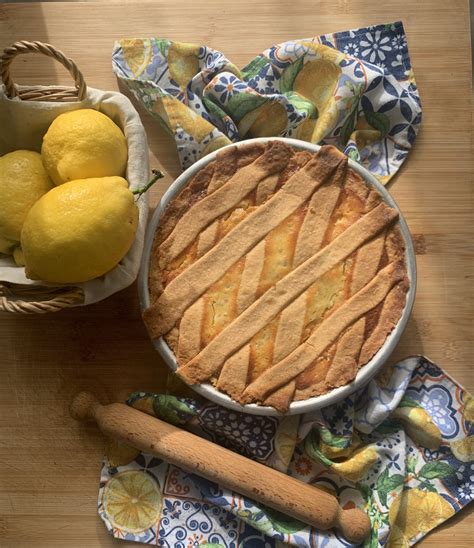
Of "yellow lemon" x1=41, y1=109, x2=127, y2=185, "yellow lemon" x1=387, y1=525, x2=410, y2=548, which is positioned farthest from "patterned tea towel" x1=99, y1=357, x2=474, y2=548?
"yellow lemon" x1=41, y1=109, x2=127, y2=185

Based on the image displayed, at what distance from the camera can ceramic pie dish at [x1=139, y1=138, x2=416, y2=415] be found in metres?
0.89

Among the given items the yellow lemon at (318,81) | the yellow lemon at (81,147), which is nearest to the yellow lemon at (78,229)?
the yellow lemon at (81,147)

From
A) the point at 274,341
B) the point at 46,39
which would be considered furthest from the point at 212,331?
the point at 46,39

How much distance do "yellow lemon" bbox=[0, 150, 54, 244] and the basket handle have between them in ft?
0.27

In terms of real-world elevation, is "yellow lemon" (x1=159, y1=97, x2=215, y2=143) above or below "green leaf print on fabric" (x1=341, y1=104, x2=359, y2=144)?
above

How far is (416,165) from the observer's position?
40.0 inches

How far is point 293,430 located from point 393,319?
8.2 inches

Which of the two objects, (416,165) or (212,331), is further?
(416,165)

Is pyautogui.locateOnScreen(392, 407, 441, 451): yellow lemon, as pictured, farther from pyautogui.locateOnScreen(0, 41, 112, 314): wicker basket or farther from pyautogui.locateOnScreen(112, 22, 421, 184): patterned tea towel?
pyautogui.locateOnScreen(0, 41, 112, 314): wicker basket

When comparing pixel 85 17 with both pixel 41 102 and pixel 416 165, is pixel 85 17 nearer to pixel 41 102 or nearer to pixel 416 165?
pixel 41 102

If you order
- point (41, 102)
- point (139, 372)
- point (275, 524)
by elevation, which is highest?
point (41, 102)

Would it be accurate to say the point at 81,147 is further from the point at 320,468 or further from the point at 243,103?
the point at 320,468

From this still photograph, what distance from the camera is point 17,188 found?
2.75 feet

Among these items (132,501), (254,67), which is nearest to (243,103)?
(254,67)
